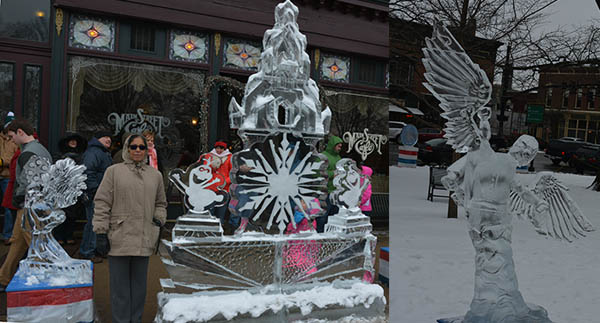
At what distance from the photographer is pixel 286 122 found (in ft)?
8.96

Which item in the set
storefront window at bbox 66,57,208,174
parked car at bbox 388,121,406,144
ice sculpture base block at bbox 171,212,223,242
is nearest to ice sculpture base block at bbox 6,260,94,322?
ice sculpture base block at bbox 171,212,223,242

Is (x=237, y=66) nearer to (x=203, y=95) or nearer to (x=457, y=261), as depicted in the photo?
(x=203, y=95)

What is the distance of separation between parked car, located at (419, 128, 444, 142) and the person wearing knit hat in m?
2.02

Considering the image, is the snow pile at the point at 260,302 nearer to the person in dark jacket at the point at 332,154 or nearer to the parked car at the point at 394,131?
the person in dark jacket at the point at 332,154

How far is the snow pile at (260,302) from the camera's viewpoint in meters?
2.48

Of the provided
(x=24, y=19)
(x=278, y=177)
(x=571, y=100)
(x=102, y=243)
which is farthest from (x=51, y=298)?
(x=571, y=100)

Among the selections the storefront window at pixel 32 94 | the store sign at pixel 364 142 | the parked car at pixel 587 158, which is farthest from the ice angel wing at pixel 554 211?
the storefront window at pixel 32 94

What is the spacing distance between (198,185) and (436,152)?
119cm

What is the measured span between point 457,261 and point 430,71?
34.7 inches

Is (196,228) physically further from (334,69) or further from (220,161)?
(334,69)

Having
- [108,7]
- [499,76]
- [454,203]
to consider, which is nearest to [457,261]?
[454,203]

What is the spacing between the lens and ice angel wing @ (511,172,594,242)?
2045 millimetres

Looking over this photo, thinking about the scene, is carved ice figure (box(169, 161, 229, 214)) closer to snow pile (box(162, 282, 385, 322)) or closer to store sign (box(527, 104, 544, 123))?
snow pile (box(162, 282, 385, 322))

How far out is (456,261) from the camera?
2.28 m
